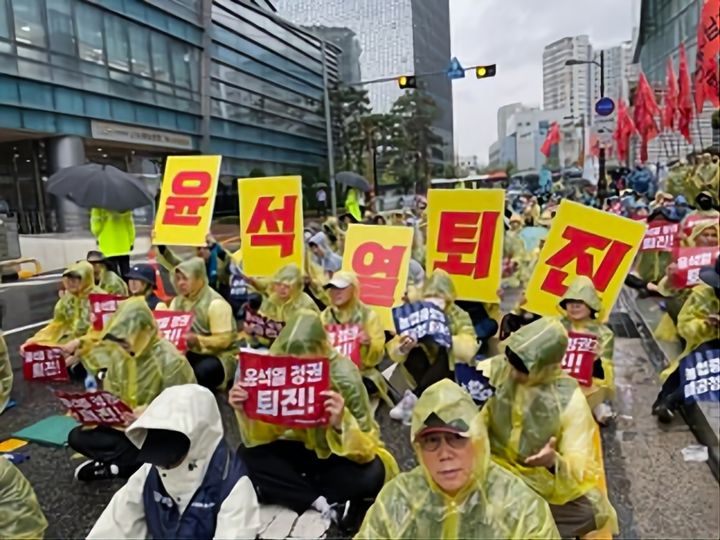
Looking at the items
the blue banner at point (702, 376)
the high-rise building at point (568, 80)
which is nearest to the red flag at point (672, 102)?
the blue banner at point (702, 376)

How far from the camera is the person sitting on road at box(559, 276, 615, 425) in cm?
496

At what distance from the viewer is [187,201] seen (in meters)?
7.06

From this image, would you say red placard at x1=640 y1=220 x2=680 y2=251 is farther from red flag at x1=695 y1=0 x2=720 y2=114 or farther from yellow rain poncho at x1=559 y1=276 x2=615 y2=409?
yellow rain poncho at x1=559 y1=276 x2=615 y2=409

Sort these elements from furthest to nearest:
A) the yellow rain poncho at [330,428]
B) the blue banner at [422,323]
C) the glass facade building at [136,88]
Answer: the glass facade building at [136,88], the blue banner at [422,323], the yellow rain poncho at [330,428]

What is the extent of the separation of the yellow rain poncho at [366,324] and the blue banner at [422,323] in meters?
0.46

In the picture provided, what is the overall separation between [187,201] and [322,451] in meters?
3.98

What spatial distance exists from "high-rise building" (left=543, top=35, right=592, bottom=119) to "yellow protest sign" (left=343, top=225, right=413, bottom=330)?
34.5 m

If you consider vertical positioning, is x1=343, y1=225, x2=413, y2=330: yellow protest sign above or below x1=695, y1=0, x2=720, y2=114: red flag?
below

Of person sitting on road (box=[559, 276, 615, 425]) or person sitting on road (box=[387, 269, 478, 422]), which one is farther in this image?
person sitting on road (box=[387, 269, 478, 422])

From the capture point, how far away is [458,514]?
227cm

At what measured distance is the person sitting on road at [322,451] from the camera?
361 centimetres

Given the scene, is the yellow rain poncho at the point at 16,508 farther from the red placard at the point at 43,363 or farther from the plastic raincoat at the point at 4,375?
the red placard at the point at 43,363

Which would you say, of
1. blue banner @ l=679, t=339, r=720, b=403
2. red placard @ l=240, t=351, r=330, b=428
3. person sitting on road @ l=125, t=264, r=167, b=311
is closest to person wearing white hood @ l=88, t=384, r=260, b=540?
red placard @ l=240, t=351, r=330, b=428

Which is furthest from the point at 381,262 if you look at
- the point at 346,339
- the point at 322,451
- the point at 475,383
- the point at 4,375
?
the point at 4,375
